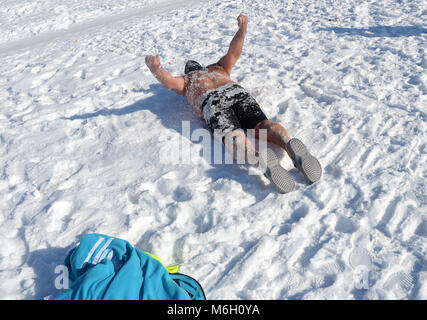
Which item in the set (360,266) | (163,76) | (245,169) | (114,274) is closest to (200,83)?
(163,76)

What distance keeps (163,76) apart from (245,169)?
1.24m

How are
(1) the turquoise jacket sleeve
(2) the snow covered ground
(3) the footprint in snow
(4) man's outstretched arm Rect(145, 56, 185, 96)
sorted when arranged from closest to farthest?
(1) the turquoise jacket sleeve < (3) the footprint in snow < (2) the snow covered ground < (4) man's outstretched arm Rect(145, 56, 185, 96)

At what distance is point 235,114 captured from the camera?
2.97 m

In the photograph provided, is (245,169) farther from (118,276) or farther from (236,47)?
(236,47)

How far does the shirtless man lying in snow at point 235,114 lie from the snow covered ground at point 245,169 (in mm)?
156

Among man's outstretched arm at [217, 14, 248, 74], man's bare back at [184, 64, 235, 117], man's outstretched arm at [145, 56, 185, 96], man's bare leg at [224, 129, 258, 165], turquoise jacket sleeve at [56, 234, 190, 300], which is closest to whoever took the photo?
turquoise jacket sleeve at [56, 234, 190, 300]

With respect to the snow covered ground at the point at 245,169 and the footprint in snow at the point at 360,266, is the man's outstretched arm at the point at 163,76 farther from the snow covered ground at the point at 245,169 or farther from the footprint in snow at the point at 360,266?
the footprint in snow at the point at 360,266

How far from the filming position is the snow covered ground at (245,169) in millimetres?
1978

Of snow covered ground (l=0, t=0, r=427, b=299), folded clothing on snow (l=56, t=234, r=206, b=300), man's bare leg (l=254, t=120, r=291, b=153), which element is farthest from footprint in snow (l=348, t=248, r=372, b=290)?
man's bare leg (l=254, t=120, r=291, b=153)

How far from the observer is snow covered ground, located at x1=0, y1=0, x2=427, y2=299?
1978 millimetres

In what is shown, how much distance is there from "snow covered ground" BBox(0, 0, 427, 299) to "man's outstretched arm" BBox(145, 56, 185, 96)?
11.4 inches

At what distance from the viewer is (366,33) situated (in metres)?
4.57

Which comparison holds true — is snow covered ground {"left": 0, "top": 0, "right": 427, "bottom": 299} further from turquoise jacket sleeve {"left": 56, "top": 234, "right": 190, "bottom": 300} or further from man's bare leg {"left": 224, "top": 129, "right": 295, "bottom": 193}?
turquoise jacket sleeve {"left": 56, "top": 234, "right": 190, "bottom": 300}

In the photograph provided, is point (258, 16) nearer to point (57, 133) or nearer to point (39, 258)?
point (57, 133)
